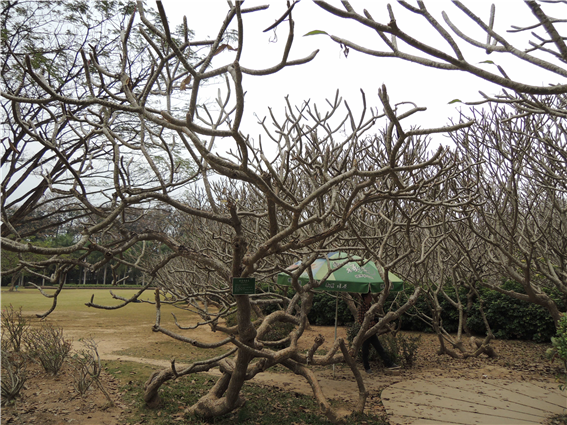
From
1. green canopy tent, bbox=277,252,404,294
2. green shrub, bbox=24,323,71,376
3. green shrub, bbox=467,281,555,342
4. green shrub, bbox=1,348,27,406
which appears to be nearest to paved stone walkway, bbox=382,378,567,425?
green canopy tent, bbox=277,252,404,294

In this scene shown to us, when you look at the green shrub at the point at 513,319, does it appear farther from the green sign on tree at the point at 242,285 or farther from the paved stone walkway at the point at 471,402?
the green sign on tree at the point at 242,285

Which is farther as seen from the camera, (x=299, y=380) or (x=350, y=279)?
(x=299, y=380)

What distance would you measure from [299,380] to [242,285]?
4.53 m

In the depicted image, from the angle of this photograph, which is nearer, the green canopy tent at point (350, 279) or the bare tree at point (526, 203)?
the bare tree at point (526, 203)

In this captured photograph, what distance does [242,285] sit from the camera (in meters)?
3.65

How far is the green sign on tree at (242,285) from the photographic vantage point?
3607mm

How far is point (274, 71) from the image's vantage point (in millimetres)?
2244

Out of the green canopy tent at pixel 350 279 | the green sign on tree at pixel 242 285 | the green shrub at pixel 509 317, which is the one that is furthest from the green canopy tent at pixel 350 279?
the green shrub at pixel 509 317

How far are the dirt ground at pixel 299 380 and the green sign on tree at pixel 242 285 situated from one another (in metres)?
3.15

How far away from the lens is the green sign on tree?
11.8 feet

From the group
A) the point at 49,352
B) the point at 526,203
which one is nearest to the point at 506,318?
the point at 526,203

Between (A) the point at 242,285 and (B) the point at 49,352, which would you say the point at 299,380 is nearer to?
(B) the point at 49,352

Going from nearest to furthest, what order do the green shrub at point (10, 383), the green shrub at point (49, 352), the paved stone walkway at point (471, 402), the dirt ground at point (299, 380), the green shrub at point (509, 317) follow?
the paved stone walkway at point (471, 402) → the dirt ground at point (299, 380) → the green shrub at point (10, 383) → the green shrub at point (49, 352) → the green shrub at point (509, 317)

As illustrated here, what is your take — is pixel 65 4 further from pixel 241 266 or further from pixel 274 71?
pixel 274 71
